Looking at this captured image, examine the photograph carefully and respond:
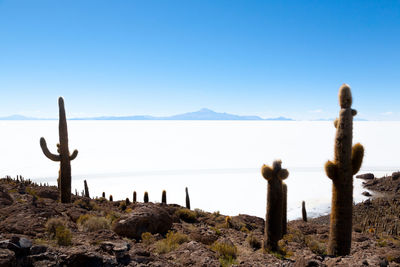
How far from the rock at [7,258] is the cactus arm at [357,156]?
11.6 meters

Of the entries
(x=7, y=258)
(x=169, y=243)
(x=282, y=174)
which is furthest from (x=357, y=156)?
(x=7, y=258)

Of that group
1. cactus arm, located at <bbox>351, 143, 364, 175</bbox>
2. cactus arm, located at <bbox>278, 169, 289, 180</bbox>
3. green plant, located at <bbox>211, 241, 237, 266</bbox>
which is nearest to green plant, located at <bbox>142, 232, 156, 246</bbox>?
green plant, located at <bbox>211, 241, 237, 266</bbox>

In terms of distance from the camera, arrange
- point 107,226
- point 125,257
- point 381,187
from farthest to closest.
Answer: point 381,187, point 107,226, point 125,257

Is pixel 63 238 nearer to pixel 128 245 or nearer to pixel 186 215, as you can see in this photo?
pixel 128 245

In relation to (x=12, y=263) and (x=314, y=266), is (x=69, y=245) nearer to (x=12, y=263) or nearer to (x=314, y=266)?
(x=12, y=263)

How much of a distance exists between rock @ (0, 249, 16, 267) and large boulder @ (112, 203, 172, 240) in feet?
16.3

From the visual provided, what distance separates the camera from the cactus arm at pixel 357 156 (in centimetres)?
1109

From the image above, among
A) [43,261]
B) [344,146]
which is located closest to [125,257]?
[43,261]

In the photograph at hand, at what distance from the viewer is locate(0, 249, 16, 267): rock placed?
4991 millimetres

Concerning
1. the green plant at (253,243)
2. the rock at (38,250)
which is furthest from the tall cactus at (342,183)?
the rock at (38,250)

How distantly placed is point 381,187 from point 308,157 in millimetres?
49395

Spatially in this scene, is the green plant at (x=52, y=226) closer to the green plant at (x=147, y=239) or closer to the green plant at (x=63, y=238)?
the green plant at (x=63, y=238)

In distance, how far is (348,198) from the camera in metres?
10.8

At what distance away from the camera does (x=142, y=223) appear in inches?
420
